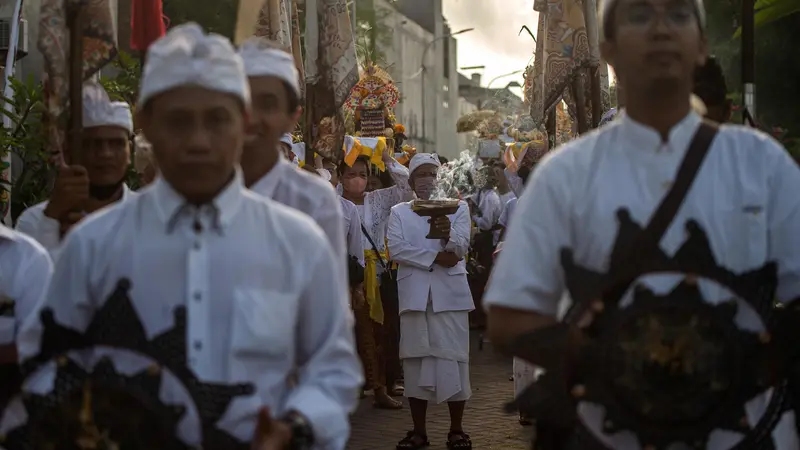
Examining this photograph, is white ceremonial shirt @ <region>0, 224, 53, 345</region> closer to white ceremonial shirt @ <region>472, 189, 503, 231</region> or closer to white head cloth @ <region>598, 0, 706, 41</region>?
white head cloth @ <region>598, 0, 706, 41</region>

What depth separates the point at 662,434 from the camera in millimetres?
4270

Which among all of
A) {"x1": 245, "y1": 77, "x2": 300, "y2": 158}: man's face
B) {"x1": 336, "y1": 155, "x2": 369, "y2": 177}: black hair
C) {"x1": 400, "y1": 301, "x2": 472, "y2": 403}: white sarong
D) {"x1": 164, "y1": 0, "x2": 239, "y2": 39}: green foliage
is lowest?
{"x1": 400, "y1": 301, "x2": 472, "y2": 403}: white sarong

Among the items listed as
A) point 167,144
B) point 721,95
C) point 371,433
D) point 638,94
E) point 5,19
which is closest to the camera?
point 167,144

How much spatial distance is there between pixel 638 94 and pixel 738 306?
70 centimetres

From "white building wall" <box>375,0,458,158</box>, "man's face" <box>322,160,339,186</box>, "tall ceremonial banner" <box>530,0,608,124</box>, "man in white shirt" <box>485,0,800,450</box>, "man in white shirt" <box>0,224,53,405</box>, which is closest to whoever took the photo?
"man in white shirt" <box>485,0,800,450</box>

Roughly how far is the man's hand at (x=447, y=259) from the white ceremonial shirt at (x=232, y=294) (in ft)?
27.4

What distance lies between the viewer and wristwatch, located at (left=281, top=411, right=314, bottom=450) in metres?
4.01

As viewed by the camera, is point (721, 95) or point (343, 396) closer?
point (343, 396)

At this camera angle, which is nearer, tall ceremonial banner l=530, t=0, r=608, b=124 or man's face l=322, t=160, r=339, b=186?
tall ceremonial banner l=530, t=0, r=608, b=124

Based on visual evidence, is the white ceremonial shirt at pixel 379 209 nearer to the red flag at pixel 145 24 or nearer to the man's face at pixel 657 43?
the red flag at pixel 145 24

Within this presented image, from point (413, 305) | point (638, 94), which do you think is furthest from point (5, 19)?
point (638, 94)

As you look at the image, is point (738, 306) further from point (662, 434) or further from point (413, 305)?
point (413, 305)

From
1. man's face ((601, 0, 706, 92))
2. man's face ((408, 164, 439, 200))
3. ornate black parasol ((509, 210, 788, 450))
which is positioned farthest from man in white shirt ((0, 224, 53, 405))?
man's face ((408, 164, 439, 200))

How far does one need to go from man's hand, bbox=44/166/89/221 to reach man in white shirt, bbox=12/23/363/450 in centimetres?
227
